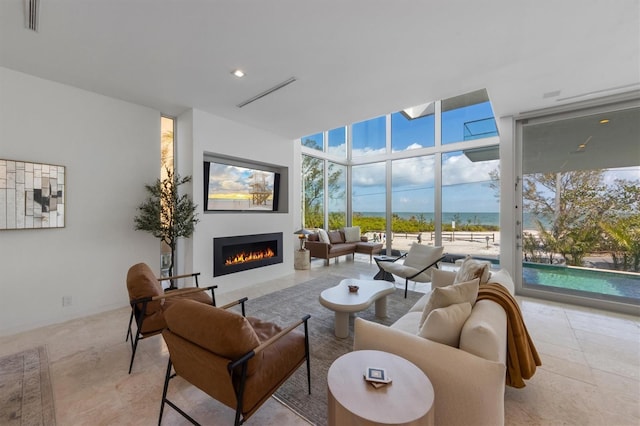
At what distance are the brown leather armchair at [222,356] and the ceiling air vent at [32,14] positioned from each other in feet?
8.51

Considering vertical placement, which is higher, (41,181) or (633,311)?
(41,181)

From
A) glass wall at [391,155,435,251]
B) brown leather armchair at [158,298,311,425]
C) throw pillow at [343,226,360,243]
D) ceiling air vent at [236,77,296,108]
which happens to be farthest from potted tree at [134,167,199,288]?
glass wall at [391,155,435,251]

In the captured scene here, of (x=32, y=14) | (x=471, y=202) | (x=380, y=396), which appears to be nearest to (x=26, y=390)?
(x=380, y=396)

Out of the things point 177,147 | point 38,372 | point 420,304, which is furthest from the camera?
point 177,147

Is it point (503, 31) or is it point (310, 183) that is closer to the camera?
point (503, 31)

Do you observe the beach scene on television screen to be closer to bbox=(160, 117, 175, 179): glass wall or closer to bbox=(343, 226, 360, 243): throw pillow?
→ bbox=(160, 117, 175, 179): glass wall

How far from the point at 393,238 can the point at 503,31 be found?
18.3 feet

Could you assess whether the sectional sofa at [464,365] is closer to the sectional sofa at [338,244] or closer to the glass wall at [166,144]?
the glass wall at [166,144]

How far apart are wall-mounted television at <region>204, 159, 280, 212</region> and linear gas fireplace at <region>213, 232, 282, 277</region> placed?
22.8 inches

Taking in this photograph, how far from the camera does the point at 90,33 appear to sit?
2.29m

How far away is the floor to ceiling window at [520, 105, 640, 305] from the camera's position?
11.5 ft

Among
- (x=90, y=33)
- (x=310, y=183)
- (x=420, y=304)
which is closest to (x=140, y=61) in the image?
(x=90, y=33)

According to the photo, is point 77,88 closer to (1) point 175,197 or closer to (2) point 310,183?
(1) point 175,197

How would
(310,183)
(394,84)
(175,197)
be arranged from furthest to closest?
(310,183) → (175,197) → (394,84)
